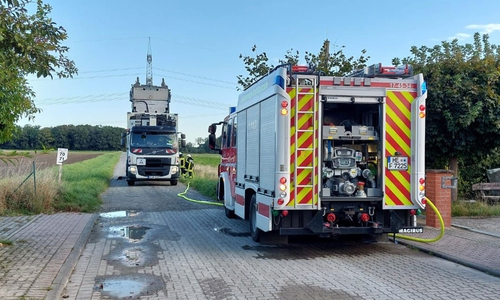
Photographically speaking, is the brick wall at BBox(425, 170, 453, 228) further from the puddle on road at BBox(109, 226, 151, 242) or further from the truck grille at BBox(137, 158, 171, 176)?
the truck grille at BBox(137, 158, 171, 176)

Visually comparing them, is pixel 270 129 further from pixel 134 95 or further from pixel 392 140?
pixel 134 95

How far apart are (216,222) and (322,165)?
5136mm

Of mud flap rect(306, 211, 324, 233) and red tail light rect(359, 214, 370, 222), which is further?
red tail light rect(359, 214, 370, 222)

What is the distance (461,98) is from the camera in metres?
12.6

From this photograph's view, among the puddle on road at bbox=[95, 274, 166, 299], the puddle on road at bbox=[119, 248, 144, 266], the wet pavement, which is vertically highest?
the wet pavement

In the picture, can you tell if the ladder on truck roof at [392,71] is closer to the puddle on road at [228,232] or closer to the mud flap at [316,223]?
the mud flap at [316,223]

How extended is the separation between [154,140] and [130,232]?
13.2 meters

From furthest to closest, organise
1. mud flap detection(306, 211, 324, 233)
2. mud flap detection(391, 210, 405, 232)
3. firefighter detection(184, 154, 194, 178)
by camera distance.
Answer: firefighter detection(184, 154, 194, 178) < mud flap detection(391, 210, 405, 232) < mud flap detection(306, 211, 324, 233)

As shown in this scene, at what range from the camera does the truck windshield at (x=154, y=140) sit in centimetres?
2402

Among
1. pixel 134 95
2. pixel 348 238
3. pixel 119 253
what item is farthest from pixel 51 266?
pixel 134 95

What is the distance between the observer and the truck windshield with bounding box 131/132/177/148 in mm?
24016

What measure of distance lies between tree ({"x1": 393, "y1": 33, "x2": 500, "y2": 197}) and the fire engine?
13.4 ft

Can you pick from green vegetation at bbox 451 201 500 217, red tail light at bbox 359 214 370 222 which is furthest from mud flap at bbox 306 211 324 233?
green vegetation at bbox 451 201 500 217

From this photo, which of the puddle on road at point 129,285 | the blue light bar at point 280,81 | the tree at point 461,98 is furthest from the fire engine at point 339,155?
the tree at point 461,98
